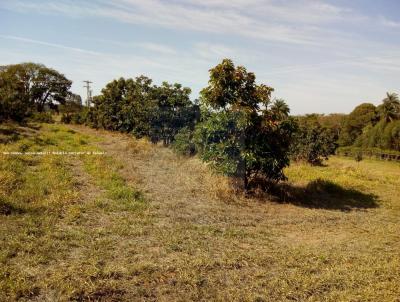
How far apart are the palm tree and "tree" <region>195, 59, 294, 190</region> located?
56.3 meters

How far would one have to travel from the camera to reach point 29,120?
133 feet

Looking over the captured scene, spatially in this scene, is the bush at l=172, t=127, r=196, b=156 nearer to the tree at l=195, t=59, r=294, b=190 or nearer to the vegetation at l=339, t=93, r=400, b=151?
the tree at l=195, t=59, r=294, b=190

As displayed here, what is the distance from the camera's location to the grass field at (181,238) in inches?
252

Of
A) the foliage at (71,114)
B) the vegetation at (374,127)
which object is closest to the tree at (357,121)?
the vegetation at (374,127)

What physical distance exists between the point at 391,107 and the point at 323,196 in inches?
2176

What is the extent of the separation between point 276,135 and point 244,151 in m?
Answer: 1.47

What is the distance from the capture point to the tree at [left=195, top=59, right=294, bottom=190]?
13.6 metres

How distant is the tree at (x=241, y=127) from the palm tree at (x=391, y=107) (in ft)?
185

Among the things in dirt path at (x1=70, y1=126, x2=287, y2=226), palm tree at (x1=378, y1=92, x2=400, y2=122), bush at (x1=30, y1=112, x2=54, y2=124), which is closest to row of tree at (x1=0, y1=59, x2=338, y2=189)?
dirt path at (x1=70, y1=126, x2=287, y2=226)

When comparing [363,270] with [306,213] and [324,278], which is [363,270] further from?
[306,213]

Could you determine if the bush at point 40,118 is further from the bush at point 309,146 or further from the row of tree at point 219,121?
the bush at point 309,146

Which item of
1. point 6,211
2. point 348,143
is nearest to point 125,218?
point 6,211

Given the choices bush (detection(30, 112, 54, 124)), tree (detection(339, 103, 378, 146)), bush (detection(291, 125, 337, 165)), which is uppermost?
tree (detection(339, 103, 378, 146))

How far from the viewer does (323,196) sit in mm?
15938
